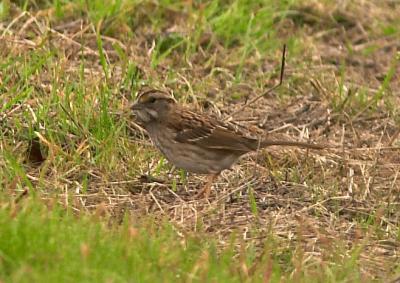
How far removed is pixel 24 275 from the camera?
4949 millimetres

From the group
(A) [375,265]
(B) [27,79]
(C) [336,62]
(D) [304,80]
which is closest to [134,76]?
Answer: (B) [27,79]

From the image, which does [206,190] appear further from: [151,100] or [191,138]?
[151,100]

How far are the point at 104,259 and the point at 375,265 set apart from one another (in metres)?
1.72

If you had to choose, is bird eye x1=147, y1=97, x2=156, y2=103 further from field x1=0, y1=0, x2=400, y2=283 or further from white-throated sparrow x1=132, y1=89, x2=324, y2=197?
field x1=0, y1=0, x2=400, y2=283

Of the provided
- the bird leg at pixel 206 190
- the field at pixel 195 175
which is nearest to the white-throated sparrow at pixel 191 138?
the bird leg at pixel 206 190

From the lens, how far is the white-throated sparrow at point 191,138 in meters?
7.52

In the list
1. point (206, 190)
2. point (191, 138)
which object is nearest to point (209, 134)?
point (191, 138)

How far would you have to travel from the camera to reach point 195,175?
8.10 metres

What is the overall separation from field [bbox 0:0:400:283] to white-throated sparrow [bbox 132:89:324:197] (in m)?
0.20

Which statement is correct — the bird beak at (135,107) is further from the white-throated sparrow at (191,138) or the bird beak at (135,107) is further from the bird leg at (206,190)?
the bird leg at (206,190)

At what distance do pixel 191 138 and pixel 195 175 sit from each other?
0.52 metres

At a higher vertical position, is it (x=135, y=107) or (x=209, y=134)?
(x=135, y=107)

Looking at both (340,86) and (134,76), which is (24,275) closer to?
(134,76)

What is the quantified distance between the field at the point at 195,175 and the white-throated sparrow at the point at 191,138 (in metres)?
0.20
